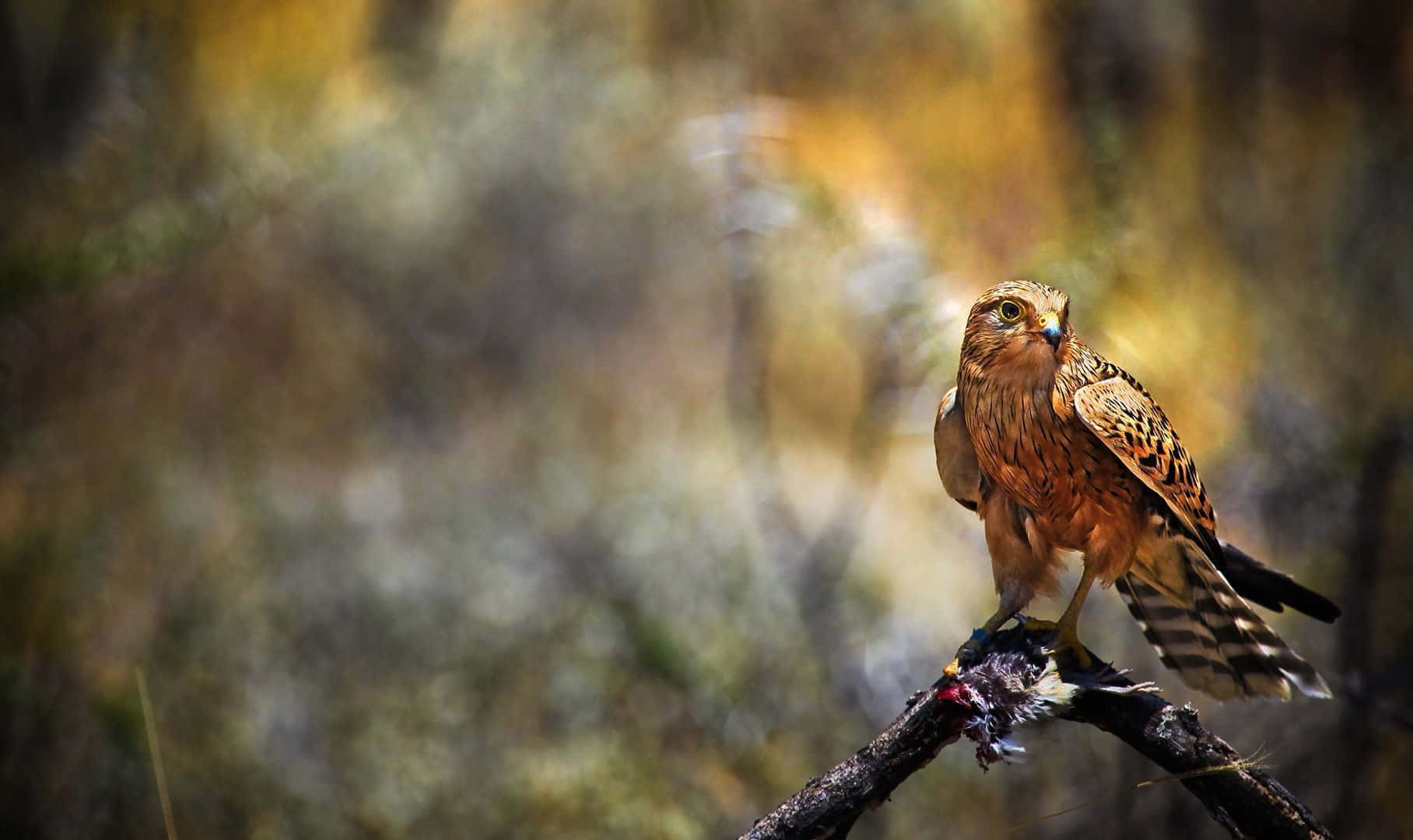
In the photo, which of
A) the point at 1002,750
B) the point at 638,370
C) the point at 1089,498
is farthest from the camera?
the point at 638,370

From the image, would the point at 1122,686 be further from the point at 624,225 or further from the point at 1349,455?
the point at 624,225

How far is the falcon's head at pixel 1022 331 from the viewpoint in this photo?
1386 millimetres

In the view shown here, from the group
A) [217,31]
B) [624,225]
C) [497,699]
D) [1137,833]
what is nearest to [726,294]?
[624,225]

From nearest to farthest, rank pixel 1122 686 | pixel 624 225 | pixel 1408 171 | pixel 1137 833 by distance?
1. pixel 1122 686
2. pixel 1137 833
3. pixel 1408 171
4. pixel 624 225

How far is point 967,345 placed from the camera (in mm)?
1450

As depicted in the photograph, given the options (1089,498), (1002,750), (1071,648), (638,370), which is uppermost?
(638,370)

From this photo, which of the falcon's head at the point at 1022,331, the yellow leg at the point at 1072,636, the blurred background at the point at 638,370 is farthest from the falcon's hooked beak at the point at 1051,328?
the blurred background at the point at 638,370

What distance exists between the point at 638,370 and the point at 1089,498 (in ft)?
6.97

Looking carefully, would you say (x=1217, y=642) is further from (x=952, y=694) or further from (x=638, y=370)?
(x=638, y=370)

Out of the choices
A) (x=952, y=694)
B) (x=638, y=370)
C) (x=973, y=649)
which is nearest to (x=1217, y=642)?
(x=973, y=649)

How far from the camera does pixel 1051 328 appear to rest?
1.37 metres

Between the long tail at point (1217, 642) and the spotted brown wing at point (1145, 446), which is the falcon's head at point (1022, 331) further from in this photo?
the long tail at point (1217, 642)

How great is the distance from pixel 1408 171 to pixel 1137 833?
6.74ft

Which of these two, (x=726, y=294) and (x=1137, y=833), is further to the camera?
(x=726, y=294)
